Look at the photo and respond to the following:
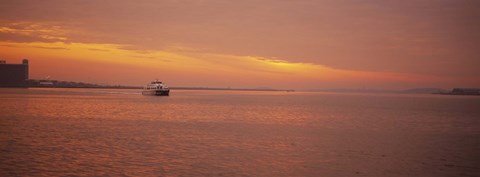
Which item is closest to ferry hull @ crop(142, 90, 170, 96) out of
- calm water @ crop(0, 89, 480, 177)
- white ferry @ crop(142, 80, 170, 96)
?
white ferry @ crop(142, 80, 170, 96)

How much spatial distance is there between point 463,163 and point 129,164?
21517mm

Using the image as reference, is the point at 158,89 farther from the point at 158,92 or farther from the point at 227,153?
the point at 227,153

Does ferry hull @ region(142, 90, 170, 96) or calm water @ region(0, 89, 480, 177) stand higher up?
ferry hull @ region(142, 90, 170, 96)

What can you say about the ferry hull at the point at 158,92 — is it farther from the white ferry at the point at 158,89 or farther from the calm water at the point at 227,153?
the calm water at the point at 227,153

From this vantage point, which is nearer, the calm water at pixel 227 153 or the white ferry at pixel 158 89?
the calm water at pixel 227 153

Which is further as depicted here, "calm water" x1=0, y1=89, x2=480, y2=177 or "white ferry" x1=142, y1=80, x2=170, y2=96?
"white ferry" x1=142, y1=80, x2=170, y2=96

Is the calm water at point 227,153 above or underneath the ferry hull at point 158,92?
underneath

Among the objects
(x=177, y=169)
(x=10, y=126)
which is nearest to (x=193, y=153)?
(x=177, y=169)

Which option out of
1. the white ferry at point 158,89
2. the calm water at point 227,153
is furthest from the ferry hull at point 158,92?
the calm water at point 227,153

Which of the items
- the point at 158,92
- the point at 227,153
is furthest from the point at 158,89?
the point at 227,153

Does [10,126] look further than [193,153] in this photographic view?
Yes

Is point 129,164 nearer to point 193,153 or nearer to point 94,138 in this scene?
point 193,153

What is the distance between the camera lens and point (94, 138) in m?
33.8

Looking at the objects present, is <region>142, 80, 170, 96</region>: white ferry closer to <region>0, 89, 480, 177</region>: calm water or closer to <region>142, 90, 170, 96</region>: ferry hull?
<region>142, 90, 170, 96</region>: ferry hull
